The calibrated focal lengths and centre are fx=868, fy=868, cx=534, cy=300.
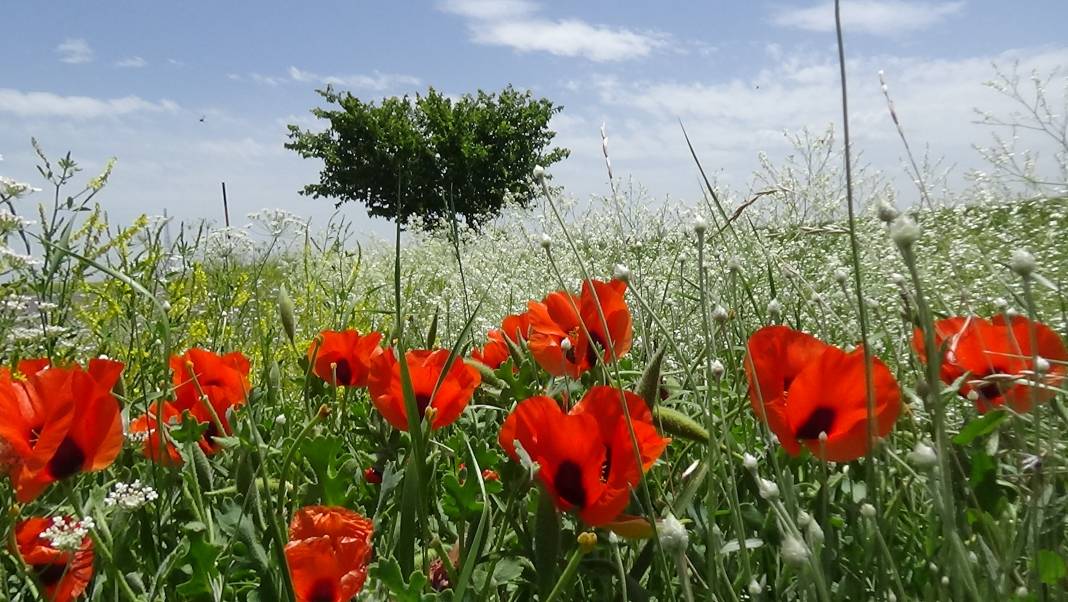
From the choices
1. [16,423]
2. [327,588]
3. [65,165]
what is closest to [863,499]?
[327,588]

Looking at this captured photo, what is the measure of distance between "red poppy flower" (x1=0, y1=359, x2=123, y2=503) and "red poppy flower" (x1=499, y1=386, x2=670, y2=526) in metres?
0.36

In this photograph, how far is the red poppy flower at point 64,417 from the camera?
0.73 meters

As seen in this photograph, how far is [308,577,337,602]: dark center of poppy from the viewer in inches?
26.5

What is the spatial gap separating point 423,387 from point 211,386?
0.96 ft

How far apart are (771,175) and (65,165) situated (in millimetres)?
2669

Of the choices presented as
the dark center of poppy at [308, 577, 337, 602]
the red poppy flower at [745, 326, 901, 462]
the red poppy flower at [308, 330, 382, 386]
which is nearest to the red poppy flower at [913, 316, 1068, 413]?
the red poppy flower at [745, 326, 901, 462]

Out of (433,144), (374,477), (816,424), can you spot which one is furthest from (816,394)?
(433,144)

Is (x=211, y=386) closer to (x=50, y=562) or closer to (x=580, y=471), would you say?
(x=50, y=562)

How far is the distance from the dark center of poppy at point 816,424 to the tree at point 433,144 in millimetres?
21849

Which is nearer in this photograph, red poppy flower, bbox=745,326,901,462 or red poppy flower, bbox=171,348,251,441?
red poppy flower, bbox=745,326,901,462

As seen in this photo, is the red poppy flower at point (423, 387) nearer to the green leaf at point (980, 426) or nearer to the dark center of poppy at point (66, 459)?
the dark center of poppy at point (66, 459)

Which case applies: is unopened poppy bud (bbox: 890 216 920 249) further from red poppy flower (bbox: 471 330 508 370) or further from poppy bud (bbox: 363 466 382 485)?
red poppy flower (bbox: 471 330 508 370)

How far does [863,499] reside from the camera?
866mm

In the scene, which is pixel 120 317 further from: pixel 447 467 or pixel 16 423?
pixel 16 423
